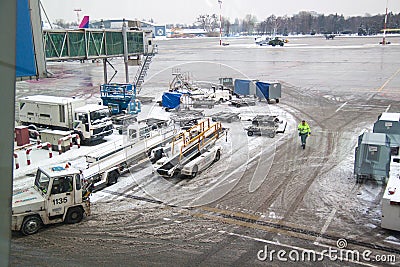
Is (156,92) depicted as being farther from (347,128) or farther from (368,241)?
(368,241)

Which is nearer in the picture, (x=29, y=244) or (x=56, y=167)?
(x=29, y=244)

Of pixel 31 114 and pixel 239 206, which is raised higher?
pixel 31 114

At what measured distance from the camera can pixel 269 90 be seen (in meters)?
25.8

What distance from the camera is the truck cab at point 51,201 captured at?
30.3 feet

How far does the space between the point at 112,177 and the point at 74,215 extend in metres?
2.83

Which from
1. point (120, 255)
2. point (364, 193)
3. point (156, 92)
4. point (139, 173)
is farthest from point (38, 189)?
point (156, 92)

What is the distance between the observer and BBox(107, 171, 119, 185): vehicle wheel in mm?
12562

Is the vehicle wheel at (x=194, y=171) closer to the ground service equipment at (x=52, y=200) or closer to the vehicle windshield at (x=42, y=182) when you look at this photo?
the ground service equipment at (x=52, y=200)

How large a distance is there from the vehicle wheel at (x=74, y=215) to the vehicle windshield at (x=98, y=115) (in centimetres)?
792

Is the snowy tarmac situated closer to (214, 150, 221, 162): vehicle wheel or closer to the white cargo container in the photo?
(214, 150, 221, 162): vehicle wheel

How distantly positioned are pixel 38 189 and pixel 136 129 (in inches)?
226

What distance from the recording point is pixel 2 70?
85.4 inches

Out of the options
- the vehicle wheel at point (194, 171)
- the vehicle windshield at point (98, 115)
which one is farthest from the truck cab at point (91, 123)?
the vehicle wheel at point (194, 171)

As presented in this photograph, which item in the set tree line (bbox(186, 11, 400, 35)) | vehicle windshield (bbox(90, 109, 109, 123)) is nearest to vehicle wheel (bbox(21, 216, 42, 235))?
vehicle windshield (bbox(90, 109, 109, 123))
